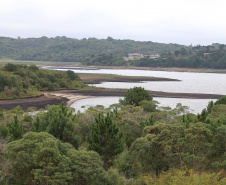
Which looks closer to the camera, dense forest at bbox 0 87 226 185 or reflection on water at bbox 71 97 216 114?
dense forest at bbox 0 87 226 185

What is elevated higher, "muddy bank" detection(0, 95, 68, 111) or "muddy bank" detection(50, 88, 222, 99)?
"muddy bank" detection(50, 88, 222, 99)

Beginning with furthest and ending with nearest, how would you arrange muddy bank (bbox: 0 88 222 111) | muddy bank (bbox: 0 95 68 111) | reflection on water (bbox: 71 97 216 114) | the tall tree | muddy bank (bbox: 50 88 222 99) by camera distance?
muddy bank (bbox: 50 88 222 99) → reflection on water (bbox: 71 97 216 114) → muddy bank (bbox: 0 88 222 111) → muddy bank (bbox: 0 95 68 111) → the tall tree

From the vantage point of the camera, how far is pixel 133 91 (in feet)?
188

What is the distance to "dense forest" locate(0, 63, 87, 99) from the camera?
78.8 meters

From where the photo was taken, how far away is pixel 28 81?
90.9m

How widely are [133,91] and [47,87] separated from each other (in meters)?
45.7

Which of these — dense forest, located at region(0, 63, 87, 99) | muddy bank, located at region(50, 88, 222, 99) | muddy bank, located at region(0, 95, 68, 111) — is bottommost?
muddy bank, located at region(0, 95, 68, 111)

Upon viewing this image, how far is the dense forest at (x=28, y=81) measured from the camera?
78.8 m

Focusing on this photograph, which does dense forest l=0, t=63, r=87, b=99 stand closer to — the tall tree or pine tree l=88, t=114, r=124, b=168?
the tall tree

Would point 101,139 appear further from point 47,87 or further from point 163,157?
point 47,87

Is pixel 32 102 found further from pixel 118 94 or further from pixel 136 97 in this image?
pixel 136 97

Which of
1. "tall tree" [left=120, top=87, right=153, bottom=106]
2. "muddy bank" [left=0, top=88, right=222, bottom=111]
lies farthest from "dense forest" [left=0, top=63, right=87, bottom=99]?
"tall tree" [left=120, top=87, right=153, bottom=106]

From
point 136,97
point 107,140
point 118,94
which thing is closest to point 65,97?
A: point 118,94

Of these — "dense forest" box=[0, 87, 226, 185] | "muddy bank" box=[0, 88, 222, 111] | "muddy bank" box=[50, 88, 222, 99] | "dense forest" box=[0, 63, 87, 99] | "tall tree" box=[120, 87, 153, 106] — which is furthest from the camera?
"muddy bank" box=[50, 88, 222, 99]
